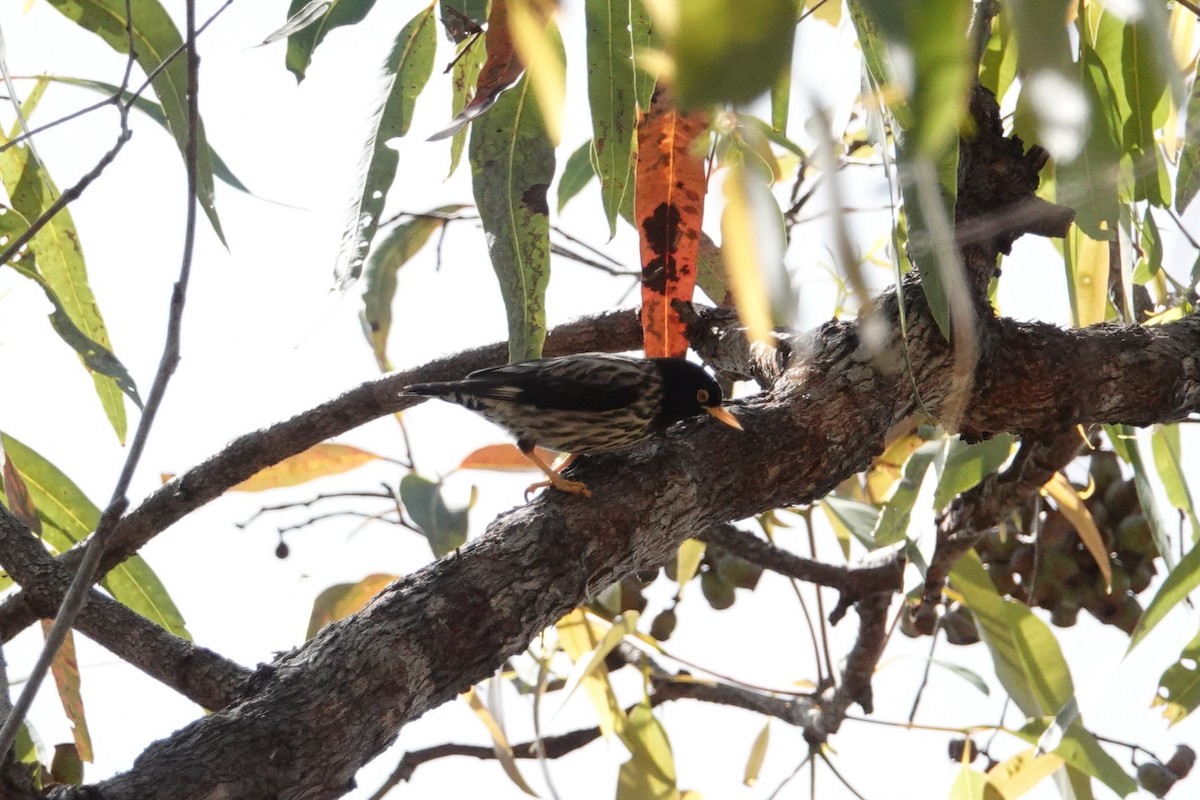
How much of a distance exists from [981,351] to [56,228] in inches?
74.9

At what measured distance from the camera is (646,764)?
273cm

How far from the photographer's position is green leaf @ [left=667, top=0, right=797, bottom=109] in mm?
520

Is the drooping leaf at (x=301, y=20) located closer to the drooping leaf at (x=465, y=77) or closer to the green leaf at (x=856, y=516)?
the drooping leaf at (x=465, y=77)

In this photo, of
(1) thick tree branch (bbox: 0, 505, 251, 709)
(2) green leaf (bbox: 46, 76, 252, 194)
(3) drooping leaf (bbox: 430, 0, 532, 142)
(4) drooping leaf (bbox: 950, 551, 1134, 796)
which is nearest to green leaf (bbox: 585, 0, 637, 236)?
(3) drooping leaf (bbox: 430, 0, 532, 142)

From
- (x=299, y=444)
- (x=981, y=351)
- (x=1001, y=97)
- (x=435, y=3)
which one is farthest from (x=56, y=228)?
(x=1001, y=97)

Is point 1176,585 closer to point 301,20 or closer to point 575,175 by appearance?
point 575,175

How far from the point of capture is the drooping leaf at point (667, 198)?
199 cm

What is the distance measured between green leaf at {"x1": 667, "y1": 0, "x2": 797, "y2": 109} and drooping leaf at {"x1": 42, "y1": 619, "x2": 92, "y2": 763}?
1.95m

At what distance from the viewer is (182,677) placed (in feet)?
4.93

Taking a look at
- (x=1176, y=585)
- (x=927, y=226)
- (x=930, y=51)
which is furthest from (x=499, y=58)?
(x=1176, y=585)

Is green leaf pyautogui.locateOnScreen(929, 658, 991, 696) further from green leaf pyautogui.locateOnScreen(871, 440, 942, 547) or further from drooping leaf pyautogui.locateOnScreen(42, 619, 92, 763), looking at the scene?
drooping leaf pyautogui.locateOnScreen(42, 619, 92, 763)

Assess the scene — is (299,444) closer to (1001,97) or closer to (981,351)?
(981,351)

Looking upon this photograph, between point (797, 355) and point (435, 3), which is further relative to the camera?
point (435, 3)

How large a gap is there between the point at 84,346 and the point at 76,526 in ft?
1.83
